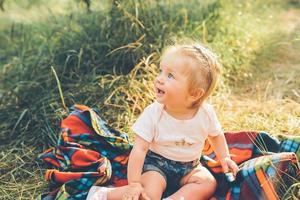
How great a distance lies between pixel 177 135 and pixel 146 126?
15cm

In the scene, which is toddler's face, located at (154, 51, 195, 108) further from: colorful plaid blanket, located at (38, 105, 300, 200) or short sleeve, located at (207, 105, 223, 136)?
colorful plaid blanket, located at (38, 105, 300, 200)

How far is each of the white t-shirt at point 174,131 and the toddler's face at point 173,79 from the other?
97 millimetres

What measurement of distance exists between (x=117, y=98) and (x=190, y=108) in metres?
0.92

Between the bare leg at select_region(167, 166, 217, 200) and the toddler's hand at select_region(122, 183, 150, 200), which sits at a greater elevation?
the toddler's hand at select_region(122, 183, 150, 200)

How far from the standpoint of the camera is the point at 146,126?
2.53 meters

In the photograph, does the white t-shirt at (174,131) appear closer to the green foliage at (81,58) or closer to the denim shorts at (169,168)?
the denim shorts at (169,168)

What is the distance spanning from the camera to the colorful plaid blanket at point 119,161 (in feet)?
8.31

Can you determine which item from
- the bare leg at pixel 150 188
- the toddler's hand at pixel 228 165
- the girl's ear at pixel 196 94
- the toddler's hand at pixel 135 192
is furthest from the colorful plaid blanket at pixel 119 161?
the girl's ear at pixel 196 94

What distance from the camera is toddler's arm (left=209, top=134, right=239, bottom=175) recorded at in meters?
2.68

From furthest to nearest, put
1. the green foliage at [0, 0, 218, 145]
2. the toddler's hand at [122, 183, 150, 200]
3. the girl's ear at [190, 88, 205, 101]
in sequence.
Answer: the green foliage at [0, 0, 218, 145]
the girl's ear at [190, 88, 205, 101]
the toddler's hand at [122, 183, 150, 200]

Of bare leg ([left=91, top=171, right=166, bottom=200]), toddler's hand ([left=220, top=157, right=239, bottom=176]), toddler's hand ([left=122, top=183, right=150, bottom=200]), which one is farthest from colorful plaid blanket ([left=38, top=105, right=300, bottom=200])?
toddler's hand ([left=122, top=183, right=150, bottom=200])

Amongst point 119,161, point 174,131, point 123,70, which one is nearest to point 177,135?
point 174,131

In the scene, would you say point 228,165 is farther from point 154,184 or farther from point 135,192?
point 135,192

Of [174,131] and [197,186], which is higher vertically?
[174,131]
